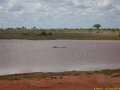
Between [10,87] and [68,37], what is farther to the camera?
[68,37]

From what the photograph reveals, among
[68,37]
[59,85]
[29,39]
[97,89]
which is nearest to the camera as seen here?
[97,89]

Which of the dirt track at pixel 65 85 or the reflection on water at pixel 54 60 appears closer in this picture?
the dirt track at pixel 65 85

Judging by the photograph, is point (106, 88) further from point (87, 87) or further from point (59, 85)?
point (59, 85)

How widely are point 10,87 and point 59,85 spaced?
233 centimetres

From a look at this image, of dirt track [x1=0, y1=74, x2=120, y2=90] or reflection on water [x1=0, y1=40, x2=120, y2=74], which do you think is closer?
dirt track [x1=0, y1=74, x2=120, y2=90]

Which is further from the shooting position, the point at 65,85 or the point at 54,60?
the point at 54,60

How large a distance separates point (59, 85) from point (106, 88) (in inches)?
88.4

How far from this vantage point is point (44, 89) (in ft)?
48.3

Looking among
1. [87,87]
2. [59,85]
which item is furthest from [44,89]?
[87,87]

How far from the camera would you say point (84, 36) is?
324ft

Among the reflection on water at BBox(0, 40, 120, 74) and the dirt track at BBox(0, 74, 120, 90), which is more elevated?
the dirt track at BBox(0, 74, 120, 90)

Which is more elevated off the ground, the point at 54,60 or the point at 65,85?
the point at 65,85

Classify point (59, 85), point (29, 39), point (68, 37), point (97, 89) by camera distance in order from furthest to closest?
point (68, 37), point (29, 39), point (59, 85), point (97, 89)

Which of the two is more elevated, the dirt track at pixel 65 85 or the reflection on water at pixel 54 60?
the dirt track at pixel 65 85
